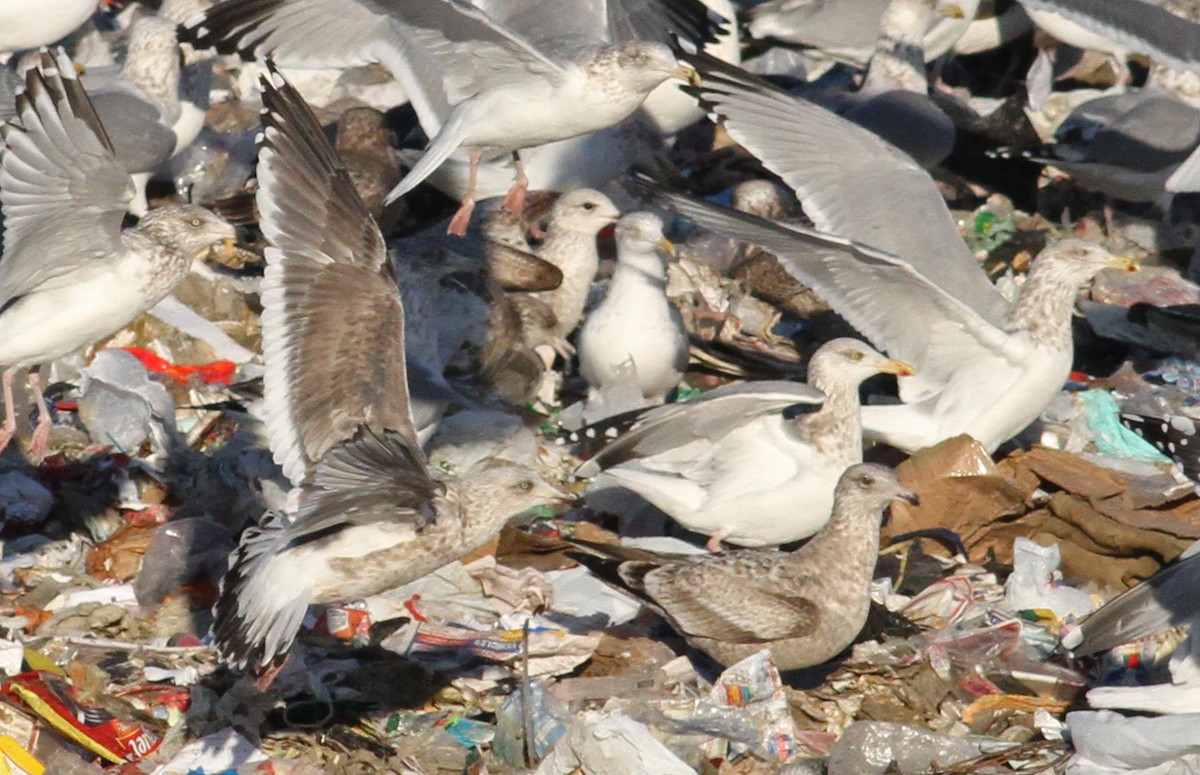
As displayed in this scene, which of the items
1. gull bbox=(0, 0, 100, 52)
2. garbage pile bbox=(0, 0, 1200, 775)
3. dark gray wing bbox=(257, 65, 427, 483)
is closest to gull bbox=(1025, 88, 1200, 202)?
garbage pile bbox=(0, 0, 1200, 775)

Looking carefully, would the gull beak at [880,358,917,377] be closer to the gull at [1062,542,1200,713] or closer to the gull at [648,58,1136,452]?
the gull at [648,58,1136,452]

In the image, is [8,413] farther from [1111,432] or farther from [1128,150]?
[1128,150]

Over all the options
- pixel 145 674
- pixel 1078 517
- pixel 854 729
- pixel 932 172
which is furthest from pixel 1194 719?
pixel 932 172

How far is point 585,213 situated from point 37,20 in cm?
212

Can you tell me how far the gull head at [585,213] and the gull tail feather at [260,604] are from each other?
2747mm

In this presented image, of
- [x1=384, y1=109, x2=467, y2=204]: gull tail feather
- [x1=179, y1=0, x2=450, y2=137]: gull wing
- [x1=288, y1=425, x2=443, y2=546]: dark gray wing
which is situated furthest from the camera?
[x1=179, y1=0, x2=450, y2=137]: gull wing

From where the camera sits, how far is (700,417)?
5.28 metres

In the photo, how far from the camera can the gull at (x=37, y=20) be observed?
7039 mm

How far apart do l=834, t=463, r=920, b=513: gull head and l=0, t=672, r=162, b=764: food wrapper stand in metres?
1.69

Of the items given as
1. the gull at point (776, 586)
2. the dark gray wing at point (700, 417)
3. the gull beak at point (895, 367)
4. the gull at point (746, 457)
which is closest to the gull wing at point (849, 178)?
the gull beak at point (895, 367)

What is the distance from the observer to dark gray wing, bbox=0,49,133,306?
4707 mm

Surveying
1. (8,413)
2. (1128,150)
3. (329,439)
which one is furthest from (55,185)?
(1128,150)

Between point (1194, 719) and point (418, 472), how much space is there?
1.64m

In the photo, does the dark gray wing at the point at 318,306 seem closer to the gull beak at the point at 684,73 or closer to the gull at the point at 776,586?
the gull at the point at 776,586
